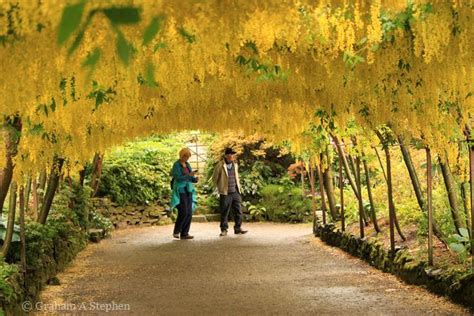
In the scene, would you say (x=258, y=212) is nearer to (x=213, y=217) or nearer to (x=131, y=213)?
(x=213, y=217)

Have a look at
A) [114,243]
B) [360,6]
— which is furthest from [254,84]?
[114,243]

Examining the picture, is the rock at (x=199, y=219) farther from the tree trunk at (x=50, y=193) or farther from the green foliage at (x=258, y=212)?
the tree trunk at (x=50, y=193)

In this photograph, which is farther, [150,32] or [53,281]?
[53,281]

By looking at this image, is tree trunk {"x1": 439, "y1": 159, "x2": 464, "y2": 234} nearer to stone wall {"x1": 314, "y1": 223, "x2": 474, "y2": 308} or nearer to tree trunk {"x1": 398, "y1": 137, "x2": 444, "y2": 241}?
tree trunk {"x1": 398, "y1": 137, "x2": 444, "y2": 241}

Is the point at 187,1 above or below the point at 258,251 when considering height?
above

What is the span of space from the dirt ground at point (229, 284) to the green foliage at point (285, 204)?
14.2ft

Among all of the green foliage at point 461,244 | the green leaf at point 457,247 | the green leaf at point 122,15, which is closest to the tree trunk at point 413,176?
the green foliage at point 461,244

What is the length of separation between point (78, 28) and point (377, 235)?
6.71 m

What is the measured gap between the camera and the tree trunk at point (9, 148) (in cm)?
482

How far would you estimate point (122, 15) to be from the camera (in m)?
1.71

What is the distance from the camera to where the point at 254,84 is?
240 inches

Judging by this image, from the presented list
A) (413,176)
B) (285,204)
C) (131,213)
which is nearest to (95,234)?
(131,213)

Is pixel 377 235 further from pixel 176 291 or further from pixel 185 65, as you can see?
pixel 185 65

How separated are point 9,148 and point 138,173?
33.6 feet
